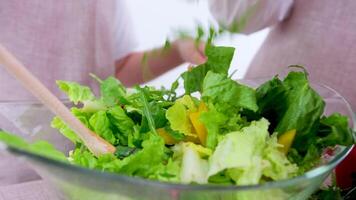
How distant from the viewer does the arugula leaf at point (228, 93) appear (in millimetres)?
449

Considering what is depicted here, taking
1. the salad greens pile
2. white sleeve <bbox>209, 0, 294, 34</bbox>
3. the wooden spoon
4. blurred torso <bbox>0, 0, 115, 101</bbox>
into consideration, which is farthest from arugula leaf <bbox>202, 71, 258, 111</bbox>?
blurred torso <bbox>0, 0, 115, 101</bbox>

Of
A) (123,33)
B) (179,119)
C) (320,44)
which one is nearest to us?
(179,119)

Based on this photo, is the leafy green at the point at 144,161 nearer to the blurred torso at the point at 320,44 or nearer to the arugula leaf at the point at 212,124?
the arugula leaf at the point at 212,124

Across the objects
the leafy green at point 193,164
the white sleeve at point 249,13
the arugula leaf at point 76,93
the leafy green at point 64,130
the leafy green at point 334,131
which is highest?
the white sleeve at point 249,13

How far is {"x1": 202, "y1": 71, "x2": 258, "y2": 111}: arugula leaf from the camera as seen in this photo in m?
0.45

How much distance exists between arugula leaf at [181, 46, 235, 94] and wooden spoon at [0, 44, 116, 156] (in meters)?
0.12

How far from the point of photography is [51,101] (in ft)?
1.30

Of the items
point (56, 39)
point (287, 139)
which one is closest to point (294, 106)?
point (287, 139)

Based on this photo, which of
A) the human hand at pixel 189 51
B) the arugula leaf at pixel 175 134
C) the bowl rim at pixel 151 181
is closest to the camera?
the bowl rim at pixel 151 181

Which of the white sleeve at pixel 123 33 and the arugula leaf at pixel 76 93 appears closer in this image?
the arugula leaf at pixel 76 93

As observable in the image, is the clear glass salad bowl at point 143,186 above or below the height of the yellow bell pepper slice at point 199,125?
A: below

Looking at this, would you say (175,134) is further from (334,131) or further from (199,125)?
(334,131)

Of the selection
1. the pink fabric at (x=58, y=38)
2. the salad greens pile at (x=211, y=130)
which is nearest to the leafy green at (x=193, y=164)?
the salad greens pile at (x=211, y=130)

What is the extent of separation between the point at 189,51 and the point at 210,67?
222 mm
